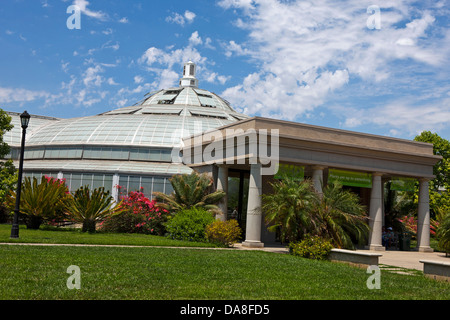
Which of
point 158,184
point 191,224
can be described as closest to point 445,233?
point 191,224

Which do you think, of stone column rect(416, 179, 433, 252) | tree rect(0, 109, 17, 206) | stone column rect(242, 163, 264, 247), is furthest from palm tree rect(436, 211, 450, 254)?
tree rect(0, 109, 17, 206)

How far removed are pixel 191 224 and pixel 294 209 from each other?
22.9 ft

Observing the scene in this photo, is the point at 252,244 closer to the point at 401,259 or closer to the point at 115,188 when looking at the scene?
the point at 401,259

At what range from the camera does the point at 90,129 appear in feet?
141

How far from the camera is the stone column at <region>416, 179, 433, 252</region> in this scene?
98.4ft

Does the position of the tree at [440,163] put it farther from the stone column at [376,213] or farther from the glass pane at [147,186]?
the glass pane at [147,186]

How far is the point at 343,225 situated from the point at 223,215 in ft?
28.9

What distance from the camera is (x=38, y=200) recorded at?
2680cm

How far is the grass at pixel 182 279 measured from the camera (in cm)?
927

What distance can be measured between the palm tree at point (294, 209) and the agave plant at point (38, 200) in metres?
14.0

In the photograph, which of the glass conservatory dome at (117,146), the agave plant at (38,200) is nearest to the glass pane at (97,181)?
the glass conservatory dome at (117,146)

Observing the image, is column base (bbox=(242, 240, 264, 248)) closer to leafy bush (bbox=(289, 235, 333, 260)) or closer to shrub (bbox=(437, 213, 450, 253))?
leafy bush (bbox=(289, 235, 333, 260))
